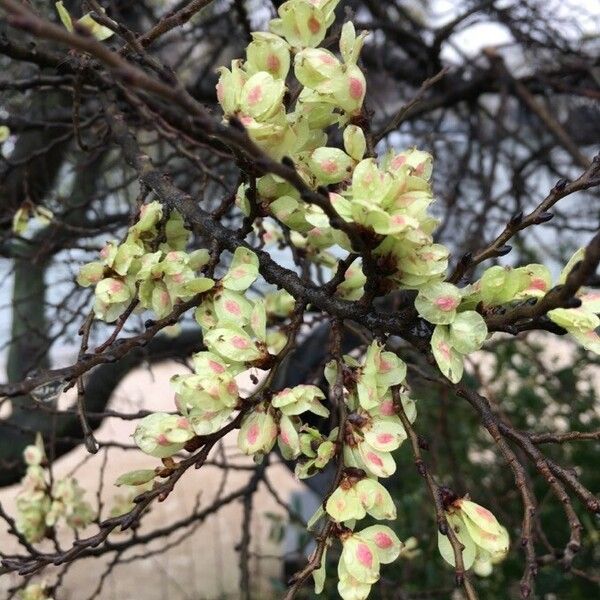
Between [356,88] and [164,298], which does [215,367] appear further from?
[356,88]

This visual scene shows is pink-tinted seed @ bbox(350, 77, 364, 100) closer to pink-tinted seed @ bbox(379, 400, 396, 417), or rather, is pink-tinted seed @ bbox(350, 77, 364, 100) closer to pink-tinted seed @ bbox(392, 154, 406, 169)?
pink-tinted seed @ bbox(392, 154, 406, 169)

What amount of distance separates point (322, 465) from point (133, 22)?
6.32 feet

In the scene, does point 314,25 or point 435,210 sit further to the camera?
point 435,210

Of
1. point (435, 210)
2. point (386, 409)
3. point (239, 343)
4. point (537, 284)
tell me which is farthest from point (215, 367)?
point (435, 210)

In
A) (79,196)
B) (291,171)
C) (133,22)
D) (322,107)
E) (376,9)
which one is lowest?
(291,171)

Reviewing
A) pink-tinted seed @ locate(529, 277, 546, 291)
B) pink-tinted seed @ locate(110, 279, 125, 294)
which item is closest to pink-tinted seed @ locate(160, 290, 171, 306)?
pink-tinted seed @ locate(110, 279, 125, 294)

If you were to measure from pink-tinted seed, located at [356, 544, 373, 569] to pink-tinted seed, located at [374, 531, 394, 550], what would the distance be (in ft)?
0.06

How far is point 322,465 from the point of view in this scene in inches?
21.0

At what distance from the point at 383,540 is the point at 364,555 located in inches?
1.0

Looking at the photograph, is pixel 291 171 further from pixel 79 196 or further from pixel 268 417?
pixel 79 196

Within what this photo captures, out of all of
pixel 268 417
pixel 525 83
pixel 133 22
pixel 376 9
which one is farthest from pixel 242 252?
pixel 133 22

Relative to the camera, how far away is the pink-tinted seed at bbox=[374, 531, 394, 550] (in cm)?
54

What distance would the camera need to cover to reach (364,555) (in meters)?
0.52

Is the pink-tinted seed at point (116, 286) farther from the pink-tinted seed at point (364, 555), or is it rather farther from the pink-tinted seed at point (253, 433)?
the pink-tinted seed at point (364, 555)
